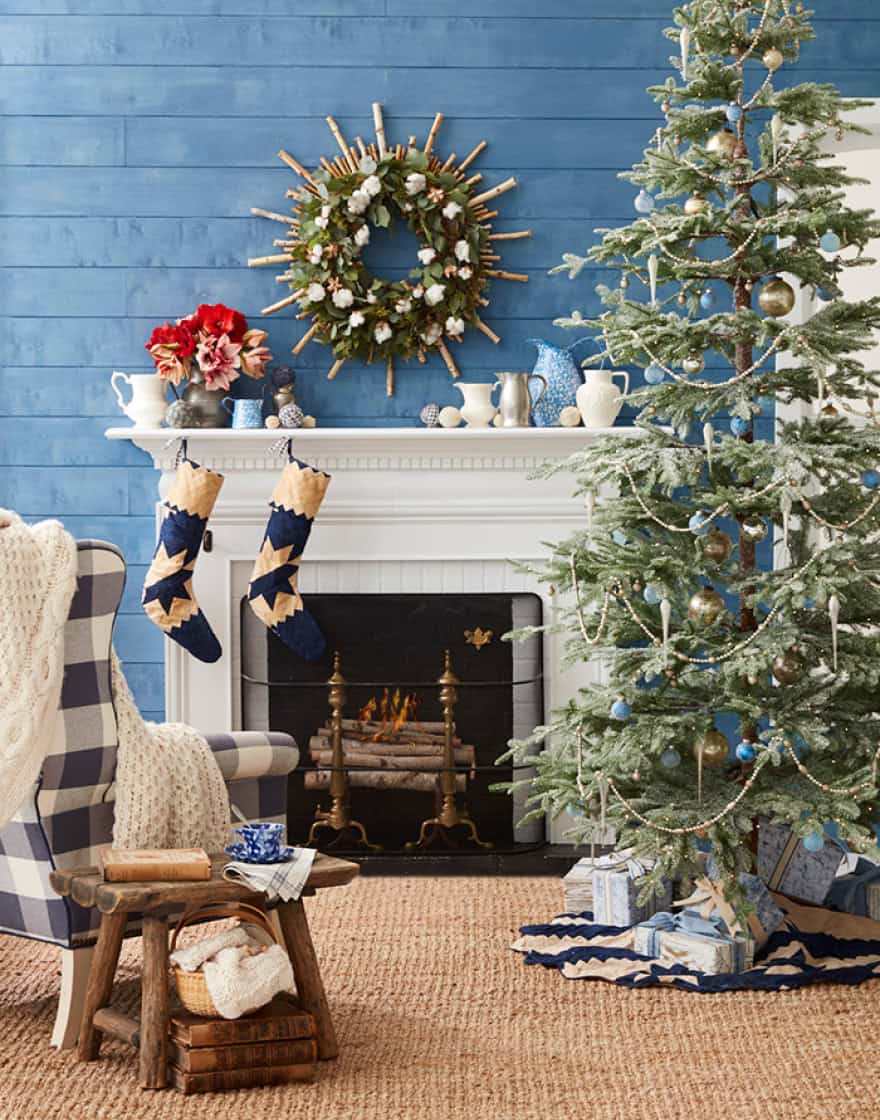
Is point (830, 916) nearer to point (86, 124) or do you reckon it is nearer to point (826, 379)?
point (826, 379)

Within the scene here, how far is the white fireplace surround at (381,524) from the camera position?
473 centimetres

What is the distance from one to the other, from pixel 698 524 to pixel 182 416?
195 centimetres

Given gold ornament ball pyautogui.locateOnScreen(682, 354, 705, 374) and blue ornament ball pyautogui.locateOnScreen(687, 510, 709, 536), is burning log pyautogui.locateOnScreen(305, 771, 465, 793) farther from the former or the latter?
gold ornament ball pyautogui.locateOnScreen(682, 354, 705, 374)

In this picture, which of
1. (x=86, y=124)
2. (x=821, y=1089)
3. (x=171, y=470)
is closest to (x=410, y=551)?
(x=171, y=470)

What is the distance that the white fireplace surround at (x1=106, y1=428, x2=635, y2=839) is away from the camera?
4.73m

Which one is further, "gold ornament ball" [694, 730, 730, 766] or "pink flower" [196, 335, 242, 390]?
"pink flower" [196, 335, 242, 390]

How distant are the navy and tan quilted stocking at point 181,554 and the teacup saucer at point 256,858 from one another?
1.88 metres

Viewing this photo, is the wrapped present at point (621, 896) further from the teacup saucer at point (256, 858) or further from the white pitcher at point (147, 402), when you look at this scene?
the white pitcher at point (147, 402)

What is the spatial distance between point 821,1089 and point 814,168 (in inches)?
78.4

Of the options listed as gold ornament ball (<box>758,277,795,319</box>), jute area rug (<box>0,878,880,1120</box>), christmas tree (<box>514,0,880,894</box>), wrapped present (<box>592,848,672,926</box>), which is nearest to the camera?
jute area rug (<box>0,878,880,1120</box>)

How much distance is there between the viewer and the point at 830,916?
3666mm

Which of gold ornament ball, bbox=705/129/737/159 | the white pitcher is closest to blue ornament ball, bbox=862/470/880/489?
gold ornament ball, bbox=705/129/737/159

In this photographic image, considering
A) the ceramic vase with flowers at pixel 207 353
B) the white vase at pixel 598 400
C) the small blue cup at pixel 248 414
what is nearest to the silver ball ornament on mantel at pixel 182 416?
the ceramic vase with flowers at pixel 207 353

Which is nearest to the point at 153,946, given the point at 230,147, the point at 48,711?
the point at 48,711
